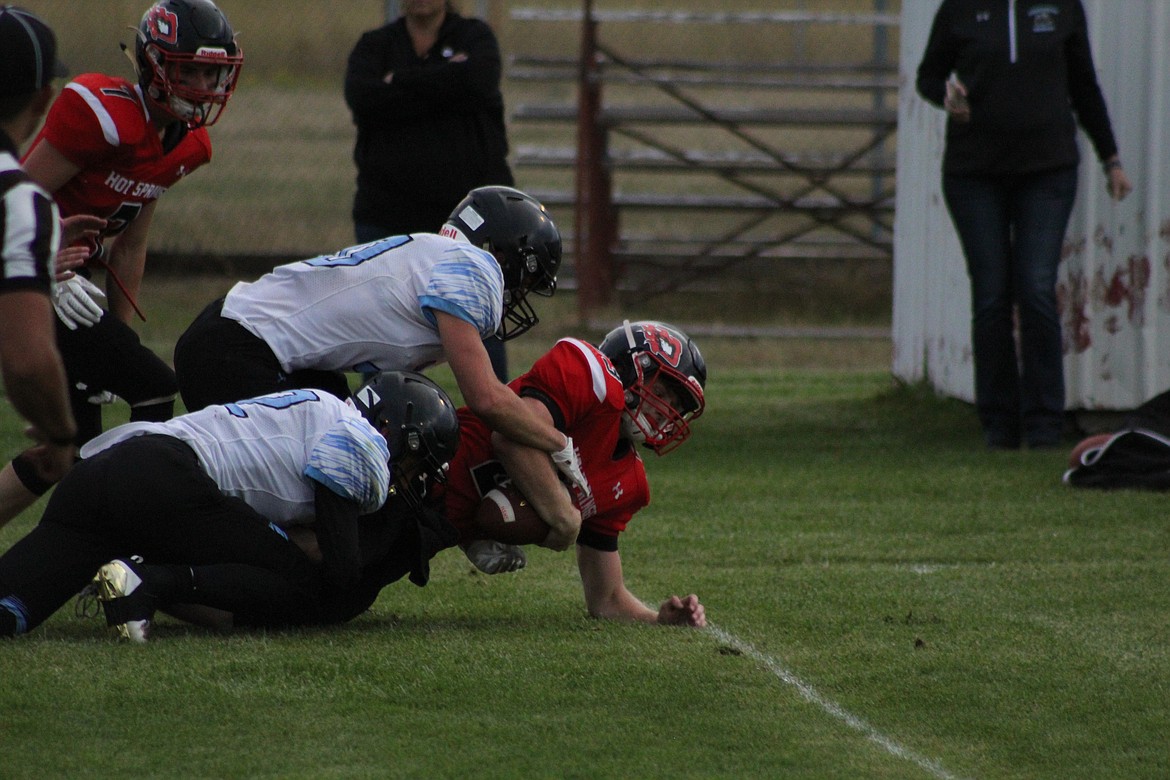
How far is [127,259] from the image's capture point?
5.57m

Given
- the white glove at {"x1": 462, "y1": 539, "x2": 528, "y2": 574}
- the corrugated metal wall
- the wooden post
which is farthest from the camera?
the wooden post

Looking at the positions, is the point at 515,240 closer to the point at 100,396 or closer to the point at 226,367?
the point at 226,367

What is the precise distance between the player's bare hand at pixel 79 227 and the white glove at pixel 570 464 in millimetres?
1660

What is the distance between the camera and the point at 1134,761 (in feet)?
11.3

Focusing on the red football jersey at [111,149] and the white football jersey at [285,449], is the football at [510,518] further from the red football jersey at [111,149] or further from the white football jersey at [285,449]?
the red football jersey at [111,149]

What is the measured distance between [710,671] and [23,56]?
7.23ft

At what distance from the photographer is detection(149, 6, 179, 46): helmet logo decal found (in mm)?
5023

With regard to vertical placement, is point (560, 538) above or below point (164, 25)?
below

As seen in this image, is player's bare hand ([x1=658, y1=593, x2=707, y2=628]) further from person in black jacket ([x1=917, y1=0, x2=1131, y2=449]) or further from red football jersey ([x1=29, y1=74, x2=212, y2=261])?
person in black jacket ([x1=917, y1=0, x2=1131, y2=449])

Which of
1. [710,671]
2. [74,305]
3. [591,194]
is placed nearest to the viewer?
[710,671]

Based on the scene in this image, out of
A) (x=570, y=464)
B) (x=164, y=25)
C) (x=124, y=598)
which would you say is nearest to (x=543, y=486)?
(x=570, y=464)

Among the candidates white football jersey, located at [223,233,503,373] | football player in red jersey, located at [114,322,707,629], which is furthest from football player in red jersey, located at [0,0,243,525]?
football player in red jersey, located at [114,322,707,629]

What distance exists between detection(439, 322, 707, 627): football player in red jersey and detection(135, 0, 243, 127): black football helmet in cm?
141

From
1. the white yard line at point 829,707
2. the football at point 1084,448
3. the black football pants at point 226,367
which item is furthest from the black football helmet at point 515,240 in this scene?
the football at point 1084,448
